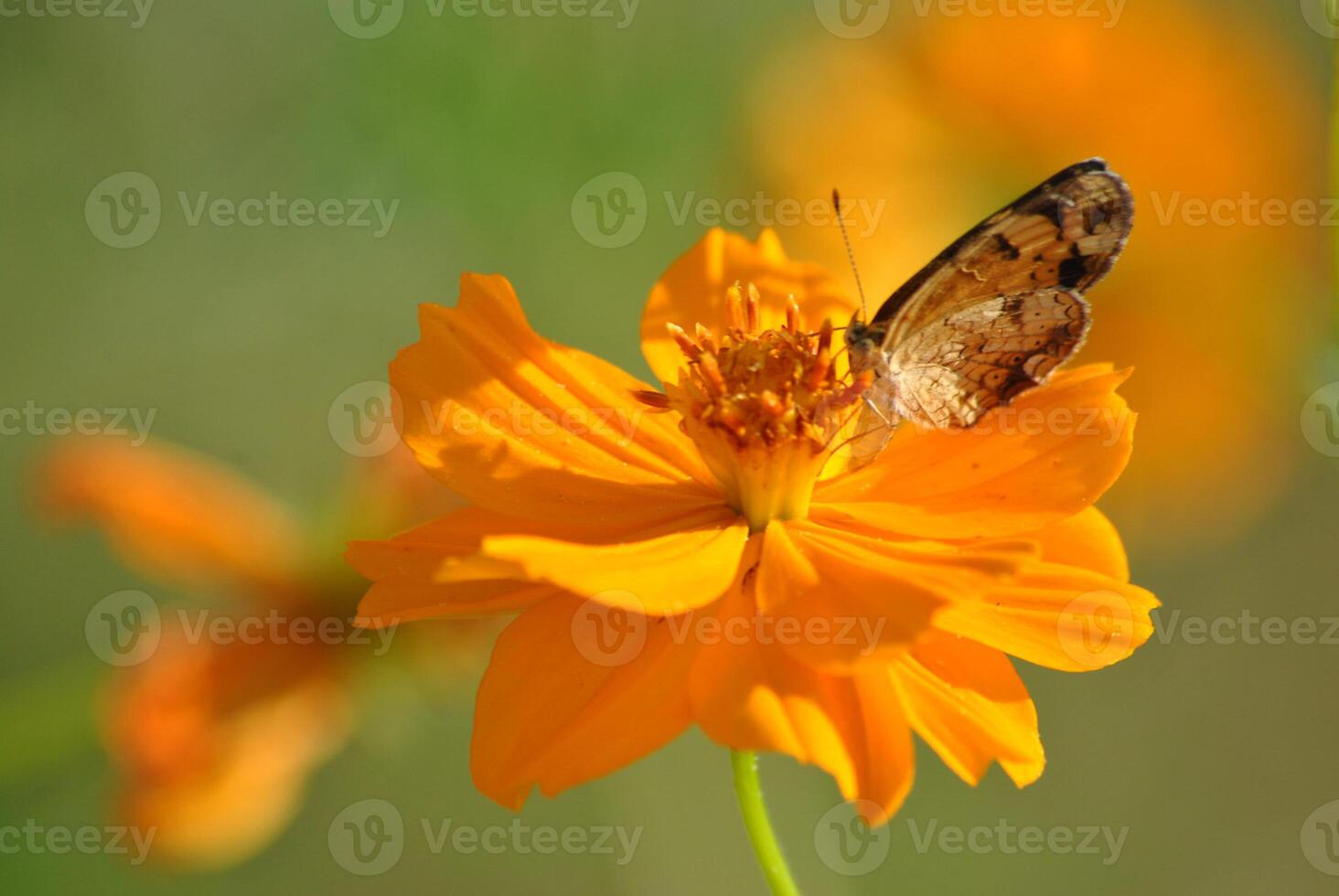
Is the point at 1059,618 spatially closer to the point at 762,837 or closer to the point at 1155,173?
the point at 762,837

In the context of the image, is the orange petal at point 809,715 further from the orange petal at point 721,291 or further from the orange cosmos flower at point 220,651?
the orange cosmos flower at point 220,651

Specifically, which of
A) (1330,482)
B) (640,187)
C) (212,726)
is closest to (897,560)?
(212,726)

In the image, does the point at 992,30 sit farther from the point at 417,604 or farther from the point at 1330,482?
the point at 417,604

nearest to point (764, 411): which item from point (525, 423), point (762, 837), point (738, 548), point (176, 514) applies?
point (738, 548)

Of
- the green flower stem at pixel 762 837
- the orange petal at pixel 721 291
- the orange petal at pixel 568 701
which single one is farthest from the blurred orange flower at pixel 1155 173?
the green flower stem at pixel 762 837

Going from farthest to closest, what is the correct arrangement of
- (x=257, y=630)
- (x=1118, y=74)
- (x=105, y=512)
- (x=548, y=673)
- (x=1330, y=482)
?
1. (x=1330, y=482)
2. (x=1118, y=74)
3. (x=257, y=630)
4. (x=105, y=512)
5. (x=548, y=673)

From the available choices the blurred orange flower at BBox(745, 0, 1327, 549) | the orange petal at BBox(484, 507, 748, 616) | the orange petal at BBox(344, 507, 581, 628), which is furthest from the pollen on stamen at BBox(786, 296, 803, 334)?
the blurred orange flower at BBox(745, 0, 1327, 549)

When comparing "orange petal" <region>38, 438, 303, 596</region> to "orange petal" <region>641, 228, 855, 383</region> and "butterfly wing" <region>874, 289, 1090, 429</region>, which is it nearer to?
"orange petal" <region>641, 228, 855, 383</region>

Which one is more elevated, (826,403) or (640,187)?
(640,187)
